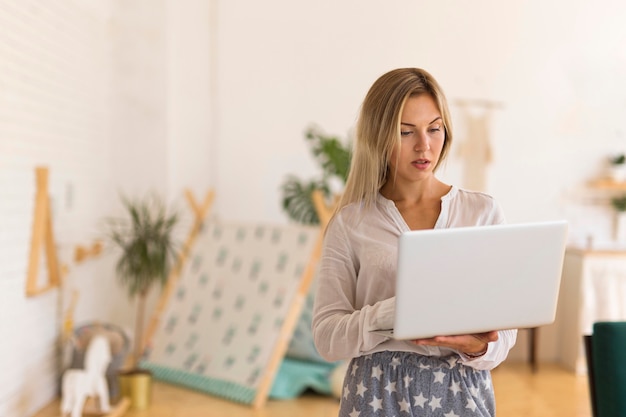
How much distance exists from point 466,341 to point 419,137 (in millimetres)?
418

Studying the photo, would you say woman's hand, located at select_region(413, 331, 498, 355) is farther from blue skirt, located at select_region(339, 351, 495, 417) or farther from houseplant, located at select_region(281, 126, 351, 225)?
houseplant, located at select_region(281, 126, 351, 225)

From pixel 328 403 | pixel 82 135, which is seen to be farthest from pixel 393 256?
pixel 82 135

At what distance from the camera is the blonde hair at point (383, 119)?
1617mm

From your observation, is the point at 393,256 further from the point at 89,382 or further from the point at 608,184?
the point at 608,184

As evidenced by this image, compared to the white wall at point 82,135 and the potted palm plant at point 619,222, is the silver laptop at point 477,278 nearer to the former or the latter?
the white wall at point 82,135

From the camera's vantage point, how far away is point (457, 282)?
1.45 m

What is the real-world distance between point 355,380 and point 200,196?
405cm

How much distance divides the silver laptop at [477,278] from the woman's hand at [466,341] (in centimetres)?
4

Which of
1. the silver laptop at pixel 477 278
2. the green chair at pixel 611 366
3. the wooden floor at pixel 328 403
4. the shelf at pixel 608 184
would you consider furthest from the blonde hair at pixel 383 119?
the shelf at pixel 608 184

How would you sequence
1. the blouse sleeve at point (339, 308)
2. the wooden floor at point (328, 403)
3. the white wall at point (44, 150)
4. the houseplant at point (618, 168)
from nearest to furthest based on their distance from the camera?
the blouse sleeve at point (339, 308), the white wall at point (44, 150), the wooden floor at point (328, 403), the houseplant at point (618, 168)

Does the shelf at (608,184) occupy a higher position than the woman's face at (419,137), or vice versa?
the shelf at (608,184)

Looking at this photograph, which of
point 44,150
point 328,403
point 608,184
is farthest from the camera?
point 608,184

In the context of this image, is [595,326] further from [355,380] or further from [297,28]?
[297,28]

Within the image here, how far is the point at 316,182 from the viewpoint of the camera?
16.9 ft
